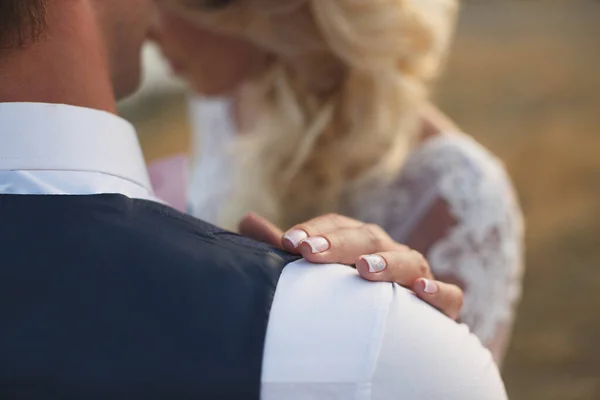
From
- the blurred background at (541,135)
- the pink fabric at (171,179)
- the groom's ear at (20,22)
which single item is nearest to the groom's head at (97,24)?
the groom's ear at (20,22)

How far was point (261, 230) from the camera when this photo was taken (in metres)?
1.01

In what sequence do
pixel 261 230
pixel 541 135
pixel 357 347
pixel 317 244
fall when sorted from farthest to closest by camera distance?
pixel 541 135
pixel 261 230
pixel 317 244
pixel 357 347

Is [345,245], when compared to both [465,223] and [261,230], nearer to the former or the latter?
[261,230]

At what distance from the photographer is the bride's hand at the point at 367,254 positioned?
0.81m

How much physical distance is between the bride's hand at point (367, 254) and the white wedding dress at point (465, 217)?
72 cm

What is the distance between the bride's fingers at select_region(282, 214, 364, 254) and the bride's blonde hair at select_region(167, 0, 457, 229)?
81cm

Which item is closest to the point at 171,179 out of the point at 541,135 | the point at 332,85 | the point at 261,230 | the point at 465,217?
the point at 332,85

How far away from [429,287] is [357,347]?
0.52 ft

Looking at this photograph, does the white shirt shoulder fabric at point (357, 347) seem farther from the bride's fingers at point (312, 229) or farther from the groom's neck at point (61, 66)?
the groom's neck at point (61, 66)

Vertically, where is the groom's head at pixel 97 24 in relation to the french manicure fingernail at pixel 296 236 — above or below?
above

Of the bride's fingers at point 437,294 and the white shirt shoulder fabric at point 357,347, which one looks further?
the bride's fingers at point 437,294

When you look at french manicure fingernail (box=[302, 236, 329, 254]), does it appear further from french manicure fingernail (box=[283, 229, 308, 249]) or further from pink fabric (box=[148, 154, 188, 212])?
pink fabric (box=[148, 154, 188, 212])

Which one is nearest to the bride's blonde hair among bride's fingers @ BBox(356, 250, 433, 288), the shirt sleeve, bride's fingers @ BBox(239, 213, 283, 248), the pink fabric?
the pink fabric

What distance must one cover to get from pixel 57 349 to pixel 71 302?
0.14ft
